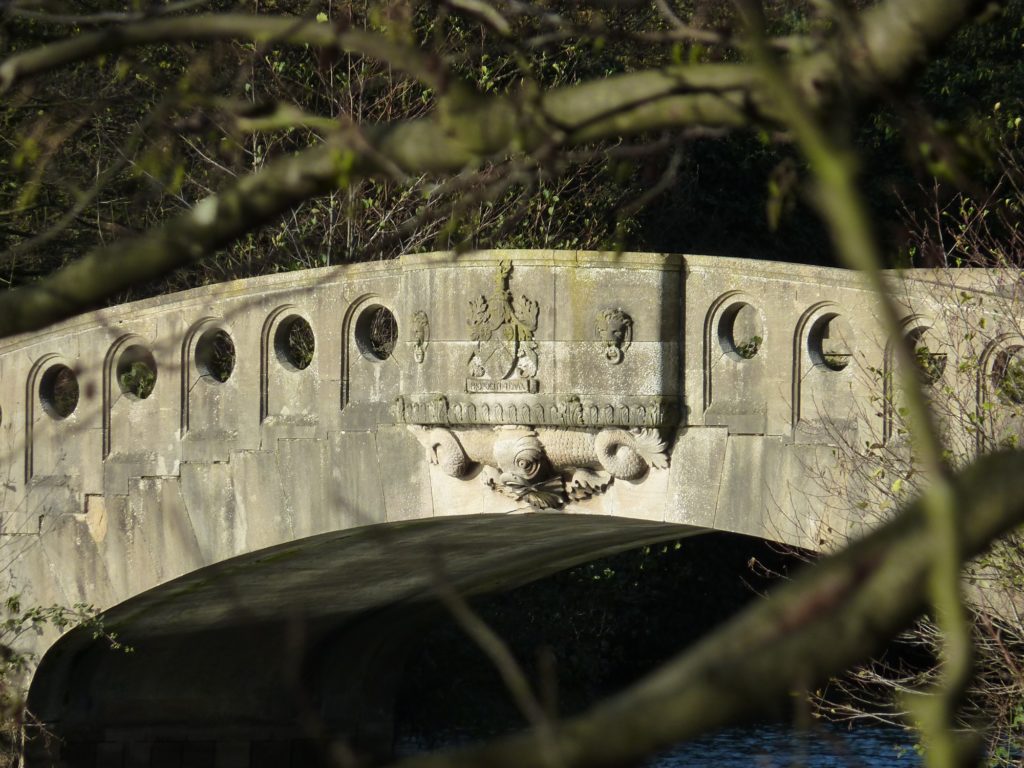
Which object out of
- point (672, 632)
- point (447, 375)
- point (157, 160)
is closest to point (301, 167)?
point (157, 160)

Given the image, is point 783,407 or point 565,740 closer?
point 565,740

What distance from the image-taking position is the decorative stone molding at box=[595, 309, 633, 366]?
8.25 metres

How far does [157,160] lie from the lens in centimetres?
335

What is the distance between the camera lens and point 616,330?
27.1ft

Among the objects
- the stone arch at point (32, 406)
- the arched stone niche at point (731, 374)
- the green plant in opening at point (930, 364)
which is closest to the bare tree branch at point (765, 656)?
the green plant in opening at point (930, 364)

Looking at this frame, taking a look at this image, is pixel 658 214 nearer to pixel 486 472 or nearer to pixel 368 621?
pixel 368 621

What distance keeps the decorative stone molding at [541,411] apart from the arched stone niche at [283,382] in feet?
2.02

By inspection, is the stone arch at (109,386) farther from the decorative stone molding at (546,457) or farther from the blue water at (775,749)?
the blue water at (775,749)

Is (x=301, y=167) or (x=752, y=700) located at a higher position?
(x=301, y=167)

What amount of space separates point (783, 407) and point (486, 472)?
5.62 ft

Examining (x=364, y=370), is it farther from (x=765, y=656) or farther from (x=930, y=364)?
(x=765, y=656)

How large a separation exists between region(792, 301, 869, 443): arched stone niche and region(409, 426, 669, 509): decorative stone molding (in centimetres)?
77

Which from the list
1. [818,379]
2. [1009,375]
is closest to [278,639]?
[818,379]

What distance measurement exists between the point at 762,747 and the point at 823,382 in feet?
17.5
